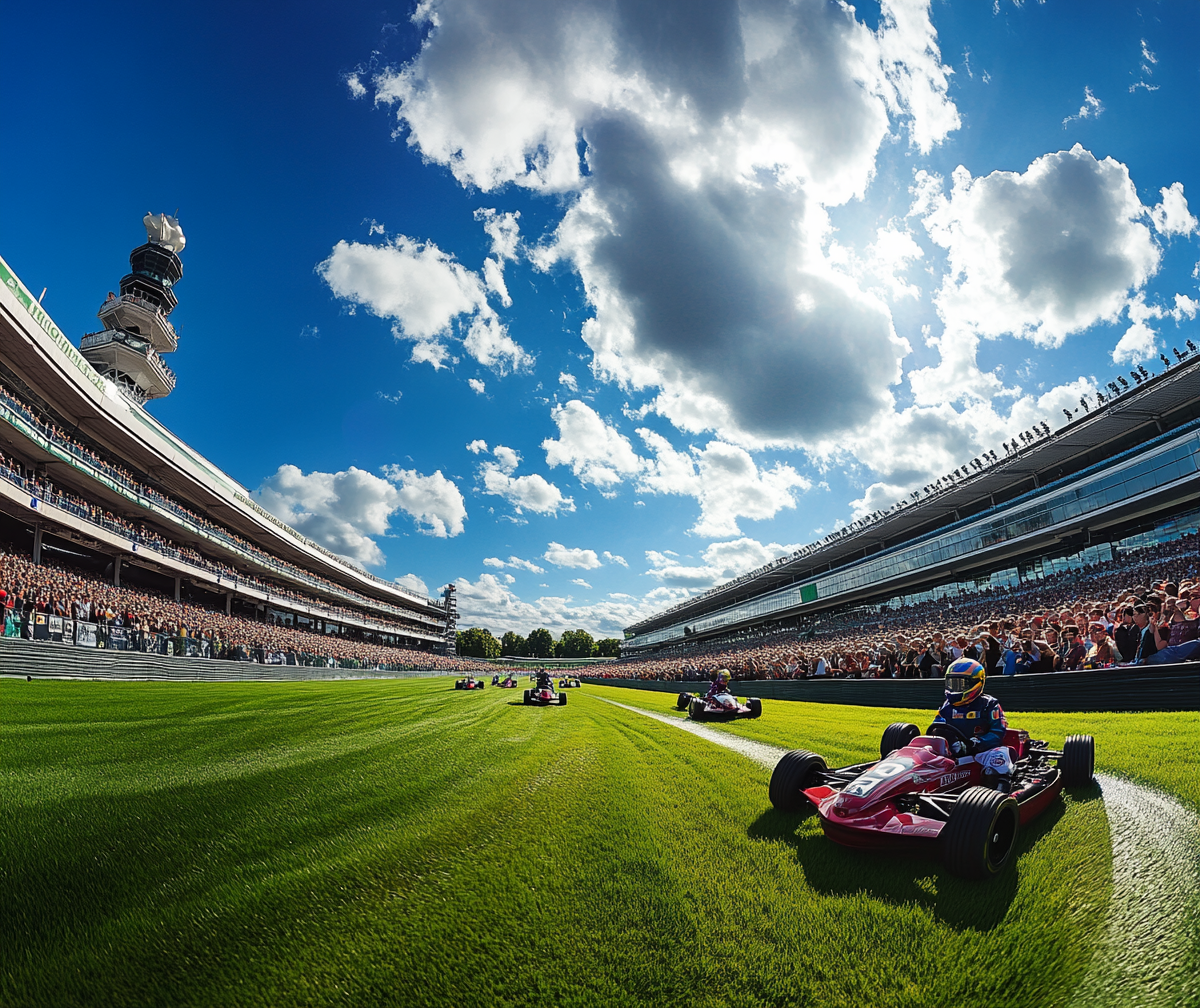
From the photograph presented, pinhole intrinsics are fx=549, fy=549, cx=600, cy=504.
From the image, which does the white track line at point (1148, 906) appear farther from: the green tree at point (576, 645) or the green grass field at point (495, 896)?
the green tree at point (576, 645)

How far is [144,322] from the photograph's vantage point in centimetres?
5766

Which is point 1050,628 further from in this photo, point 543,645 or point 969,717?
point 543,645

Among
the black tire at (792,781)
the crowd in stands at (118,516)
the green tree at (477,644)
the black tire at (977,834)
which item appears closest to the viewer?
the black tire at (977,834)

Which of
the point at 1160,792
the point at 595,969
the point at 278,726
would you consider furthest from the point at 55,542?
the point at 1160,792

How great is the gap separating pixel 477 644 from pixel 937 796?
573 feet

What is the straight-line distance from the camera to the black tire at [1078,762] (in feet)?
18.0

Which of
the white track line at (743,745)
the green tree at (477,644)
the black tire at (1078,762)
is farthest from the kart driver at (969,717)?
the green tree at (477,644)

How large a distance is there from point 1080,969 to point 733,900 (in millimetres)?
1728

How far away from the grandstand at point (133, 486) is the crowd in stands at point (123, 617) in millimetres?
2707

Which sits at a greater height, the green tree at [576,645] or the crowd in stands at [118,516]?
the crowd in stands at [118,516]

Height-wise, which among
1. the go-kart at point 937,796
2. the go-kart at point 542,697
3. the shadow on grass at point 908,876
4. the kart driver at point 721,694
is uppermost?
the go-kart at point 937,796

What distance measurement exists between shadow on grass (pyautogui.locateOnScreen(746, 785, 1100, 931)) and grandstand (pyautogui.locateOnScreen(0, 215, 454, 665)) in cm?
3483

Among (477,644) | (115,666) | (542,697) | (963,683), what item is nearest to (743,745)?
(963,683)

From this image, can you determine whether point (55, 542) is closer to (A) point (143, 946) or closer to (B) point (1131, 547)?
(A) point (143, 946)
